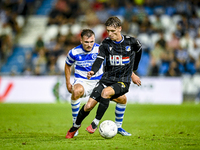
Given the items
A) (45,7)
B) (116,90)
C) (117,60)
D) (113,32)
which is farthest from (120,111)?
(45,7)

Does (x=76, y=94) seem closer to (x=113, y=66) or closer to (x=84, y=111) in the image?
(x=84, y=111)

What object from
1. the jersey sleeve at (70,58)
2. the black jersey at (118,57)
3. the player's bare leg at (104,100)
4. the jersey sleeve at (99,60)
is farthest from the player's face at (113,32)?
the jersey sleeve at (70,58)

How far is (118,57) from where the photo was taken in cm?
638

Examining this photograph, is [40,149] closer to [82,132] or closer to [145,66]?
[82,132]

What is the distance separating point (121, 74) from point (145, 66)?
1091 cm

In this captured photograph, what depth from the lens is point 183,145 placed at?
17.6 feet

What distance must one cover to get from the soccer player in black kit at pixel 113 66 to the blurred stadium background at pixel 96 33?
9.32 metres

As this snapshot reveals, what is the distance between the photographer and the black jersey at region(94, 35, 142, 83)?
6371 mm

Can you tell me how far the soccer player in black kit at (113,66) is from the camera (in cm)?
616

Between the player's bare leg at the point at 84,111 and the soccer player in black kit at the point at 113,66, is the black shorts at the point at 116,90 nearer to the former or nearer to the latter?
the soccer player in black kit at the point at 113,66

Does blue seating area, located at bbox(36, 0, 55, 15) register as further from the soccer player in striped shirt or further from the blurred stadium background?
the soccer player in striped shirt

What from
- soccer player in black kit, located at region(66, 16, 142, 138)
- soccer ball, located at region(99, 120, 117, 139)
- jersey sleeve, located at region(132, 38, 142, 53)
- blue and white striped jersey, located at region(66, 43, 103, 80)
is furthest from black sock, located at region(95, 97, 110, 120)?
jersey sleeve, located at region(132, 38, 142, 53)

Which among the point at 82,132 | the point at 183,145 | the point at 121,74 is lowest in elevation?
the point at 82,132

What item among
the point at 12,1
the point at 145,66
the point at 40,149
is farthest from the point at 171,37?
the point at 40,149
